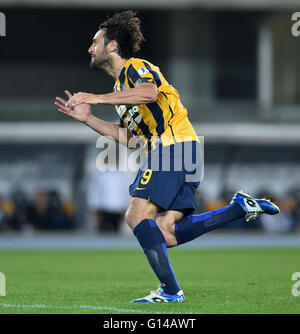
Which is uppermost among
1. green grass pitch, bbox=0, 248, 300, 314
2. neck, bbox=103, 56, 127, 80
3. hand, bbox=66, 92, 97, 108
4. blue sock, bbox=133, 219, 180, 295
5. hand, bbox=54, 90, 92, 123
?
neck, bbox=103, 56, 127, 80

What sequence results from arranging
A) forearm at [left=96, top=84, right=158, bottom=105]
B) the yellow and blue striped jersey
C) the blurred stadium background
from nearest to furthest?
forearm at [left=96, top=84, right=158, bottom=105] → the yellow and blue striped jersey → the blurred stadium background

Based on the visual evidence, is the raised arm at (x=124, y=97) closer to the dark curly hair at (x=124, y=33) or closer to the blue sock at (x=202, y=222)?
the dark curly hair at (x=124, y=33)

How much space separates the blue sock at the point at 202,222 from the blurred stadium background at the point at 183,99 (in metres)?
14.5

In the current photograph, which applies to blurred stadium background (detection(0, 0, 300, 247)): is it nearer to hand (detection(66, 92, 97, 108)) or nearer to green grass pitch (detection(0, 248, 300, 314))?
green grass pitch (detection(0, 248, 300, 314))

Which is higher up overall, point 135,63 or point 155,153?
point 135,63

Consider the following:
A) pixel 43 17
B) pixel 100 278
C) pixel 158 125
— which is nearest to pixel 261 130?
pixel 43 17

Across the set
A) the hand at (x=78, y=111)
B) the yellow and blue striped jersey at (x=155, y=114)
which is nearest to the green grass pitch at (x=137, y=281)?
the yellow and blue striped jersey at (x=155, y=114)

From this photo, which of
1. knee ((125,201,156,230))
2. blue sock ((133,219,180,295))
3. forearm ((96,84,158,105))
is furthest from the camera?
knee ((125,201,156,230))

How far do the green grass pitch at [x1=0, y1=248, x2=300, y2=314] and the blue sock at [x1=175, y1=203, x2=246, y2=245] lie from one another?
1.92ft

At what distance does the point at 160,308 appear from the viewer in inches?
267

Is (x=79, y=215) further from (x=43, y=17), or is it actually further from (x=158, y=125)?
(x=158, y=125)

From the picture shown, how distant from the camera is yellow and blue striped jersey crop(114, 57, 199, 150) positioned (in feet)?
24.5

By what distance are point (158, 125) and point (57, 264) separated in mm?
6321

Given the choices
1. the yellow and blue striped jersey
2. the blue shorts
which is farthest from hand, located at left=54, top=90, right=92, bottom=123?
the blue shorts
